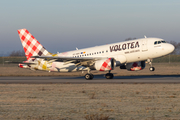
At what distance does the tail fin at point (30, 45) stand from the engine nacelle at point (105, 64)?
924 cm

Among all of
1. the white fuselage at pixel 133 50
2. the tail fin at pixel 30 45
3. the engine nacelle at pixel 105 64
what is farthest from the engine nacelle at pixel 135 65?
the tail fin at pixel 30 45

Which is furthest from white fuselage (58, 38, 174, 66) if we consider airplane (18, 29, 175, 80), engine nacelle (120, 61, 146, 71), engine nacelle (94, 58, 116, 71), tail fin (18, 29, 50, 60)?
tail fin (18, 29, 50, 60)

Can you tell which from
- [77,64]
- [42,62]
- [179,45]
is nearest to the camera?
[77,64]

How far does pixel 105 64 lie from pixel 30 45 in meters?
12.4

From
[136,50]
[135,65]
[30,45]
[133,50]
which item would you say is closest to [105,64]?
[133,50]

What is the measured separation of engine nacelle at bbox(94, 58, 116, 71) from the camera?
30278 mm

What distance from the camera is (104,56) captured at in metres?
32.6

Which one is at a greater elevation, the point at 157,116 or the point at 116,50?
the point at 116,50

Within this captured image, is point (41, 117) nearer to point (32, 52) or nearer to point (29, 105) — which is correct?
point (29, 105)

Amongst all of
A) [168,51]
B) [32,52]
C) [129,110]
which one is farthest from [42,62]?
[129,110]

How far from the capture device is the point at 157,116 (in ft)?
33.1

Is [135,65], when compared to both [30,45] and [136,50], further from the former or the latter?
A: [30,45]

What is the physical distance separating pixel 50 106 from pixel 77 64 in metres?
20.0

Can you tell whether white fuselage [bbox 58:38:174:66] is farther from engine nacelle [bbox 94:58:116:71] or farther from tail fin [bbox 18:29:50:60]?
tail fin [bbox 18:29:50:60]
